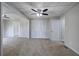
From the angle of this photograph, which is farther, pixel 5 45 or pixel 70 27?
pixel 70 27

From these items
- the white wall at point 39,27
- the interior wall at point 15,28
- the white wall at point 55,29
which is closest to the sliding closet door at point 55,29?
the white wall at point 55,29

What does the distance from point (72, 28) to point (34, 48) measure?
3.10 ft

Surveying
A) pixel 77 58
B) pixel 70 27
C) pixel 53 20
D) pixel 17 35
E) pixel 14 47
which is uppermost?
pixel 53 20

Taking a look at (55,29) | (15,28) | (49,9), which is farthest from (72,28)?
(15,28)

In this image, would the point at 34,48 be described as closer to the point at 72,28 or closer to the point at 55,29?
the point at 55,29

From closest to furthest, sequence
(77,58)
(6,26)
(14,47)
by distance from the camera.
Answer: (77,58) < (6,26) < (14,47)

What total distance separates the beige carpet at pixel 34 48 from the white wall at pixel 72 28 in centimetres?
18

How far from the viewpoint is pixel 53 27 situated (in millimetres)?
2391

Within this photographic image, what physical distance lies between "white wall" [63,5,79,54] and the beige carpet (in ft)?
0.60

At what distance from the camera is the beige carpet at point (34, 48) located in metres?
2.06

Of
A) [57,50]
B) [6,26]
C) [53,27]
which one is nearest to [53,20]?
[53,27]

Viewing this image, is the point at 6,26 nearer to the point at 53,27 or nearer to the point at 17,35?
the point at 17,35

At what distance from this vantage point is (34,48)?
224 cm

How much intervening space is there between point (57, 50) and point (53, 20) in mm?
635
